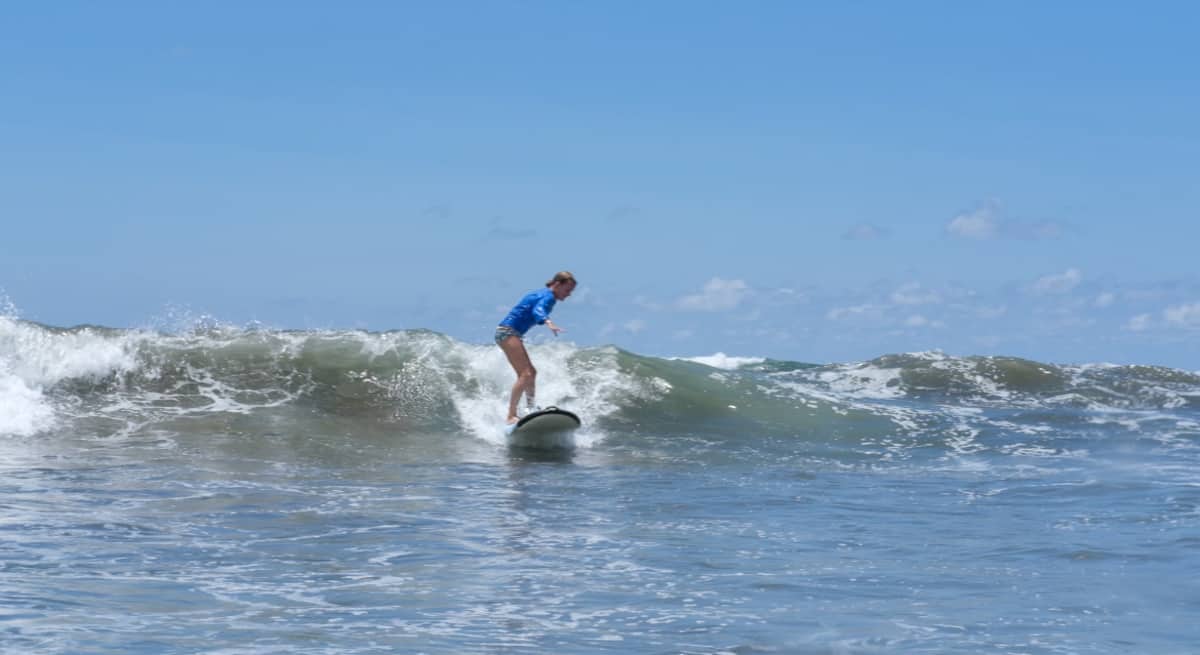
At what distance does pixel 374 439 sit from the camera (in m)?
15.8

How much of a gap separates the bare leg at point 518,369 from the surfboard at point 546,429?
281mm

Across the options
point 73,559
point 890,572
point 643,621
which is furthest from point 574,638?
point 73,559

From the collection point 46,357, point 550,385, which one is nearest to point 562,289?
point 550,385

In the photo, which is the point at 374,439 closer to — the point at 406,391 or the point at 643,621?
the point at 406,391

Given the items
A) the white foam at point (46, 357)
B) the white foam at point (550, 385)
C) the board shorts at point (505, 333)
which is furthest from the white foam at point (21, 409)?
the board shorts at point (505, 333)

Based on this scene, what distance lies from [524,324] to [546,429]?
138 cm

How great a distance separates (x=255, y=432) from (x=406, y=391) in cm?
328

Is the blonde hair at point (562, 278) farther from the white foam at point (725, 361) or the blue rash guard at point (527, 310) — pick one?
the white foam at point (725, 361)

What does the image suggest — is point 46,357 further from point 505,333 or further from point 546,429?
point 546,429

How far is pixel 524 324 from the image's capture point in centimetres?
1552

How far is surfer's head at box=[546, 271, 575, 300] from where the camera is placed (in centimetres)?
1522

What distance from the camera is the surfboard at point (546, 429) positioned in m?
15.4

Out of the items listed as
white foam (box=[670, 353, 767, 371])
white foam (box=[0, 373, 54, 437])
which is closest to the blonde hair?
white foam (box=[0, 373, 54, 437])

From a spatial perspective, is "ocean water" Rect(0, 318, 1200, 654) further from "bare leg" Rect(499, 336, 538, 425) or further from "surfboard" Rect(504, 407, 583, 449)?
"bare leg" Rect(499, 336, 538, 425)
